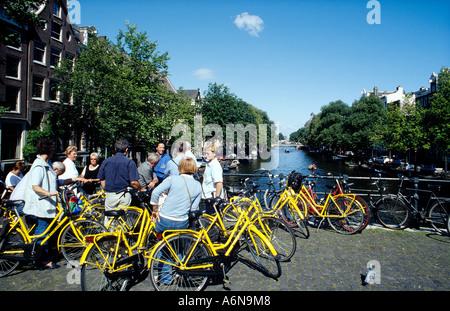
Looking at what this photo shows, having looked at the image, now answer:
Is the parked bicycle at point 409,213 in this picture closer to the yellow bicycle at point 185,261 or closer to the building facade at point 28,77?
the yellow bicycle at point 185,261

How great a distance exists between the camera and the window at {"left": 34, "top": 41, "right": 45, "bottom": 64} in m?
27.4

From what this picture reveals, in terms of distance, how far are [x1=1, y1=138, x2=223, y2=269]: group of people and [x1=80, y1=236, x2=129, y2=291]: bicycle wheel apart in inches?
26.5

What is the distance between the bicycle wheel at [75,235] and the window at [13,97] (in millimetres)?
26414

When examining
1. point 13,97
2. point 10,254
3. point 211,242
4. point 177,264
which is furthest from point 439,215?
point 13,97

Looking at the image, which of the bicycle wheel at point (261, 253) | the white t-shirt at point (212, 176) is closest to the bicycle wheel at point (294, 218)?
the white t-shirt at point (212, 176)

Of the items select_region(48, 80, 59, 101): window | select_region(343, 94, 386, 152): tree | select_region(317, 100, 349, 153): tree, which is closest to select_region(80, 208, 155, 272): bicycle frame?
select_region(48, 80, 59, 101): window

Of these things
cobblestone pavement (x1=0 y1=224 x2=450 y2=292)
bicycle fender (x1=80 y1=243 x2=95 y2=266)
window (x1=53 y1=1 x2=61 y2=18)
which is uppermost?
window (x1=53 y1=1 x2=61 y2=18)

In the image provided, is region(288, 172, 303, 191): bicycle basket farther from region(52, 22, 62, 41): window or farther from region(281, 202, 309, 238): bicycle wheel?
Answer: region(52, 22, 62, 41): window

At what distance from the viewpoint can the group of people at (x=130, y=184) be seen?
4.03 meters

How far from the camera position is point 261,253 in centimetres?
465

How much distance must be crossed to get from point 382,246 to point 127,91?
2579cm

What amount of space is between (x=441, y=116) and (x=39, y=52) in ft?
155

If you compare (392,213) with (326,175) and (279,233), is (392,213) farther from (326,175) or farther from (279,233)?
(279,233)

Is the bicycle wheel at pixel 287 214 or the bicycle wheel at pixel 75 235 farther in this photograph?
the bicycle wheel at pixel 287 214
